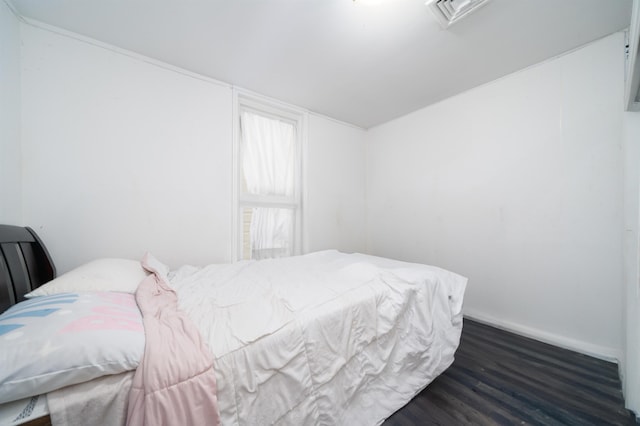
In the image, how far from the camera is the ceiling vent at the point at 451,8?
1471mm

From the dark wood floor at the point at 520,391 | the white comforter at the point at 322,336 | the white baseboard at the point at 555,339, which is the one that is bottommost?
the dark wood floor at the point at 520,391

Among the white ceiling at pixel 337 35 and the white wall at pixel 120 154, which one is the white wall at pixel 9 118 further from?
the white ceiling at pixel 337 35

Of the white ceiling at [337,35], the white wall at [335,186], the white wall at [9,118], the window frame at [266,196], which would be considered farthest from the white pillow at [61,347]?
the white wall at [335,186]

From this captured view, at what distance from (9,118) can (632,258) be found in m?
3.96

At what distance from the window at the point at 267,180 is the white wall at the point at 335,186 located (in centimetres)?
21

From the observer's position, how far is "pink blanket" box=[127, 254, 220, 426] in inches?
25.7

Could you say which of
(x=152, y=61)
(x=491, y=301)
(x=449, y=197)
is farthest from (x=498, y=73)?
(x=152, y=61)

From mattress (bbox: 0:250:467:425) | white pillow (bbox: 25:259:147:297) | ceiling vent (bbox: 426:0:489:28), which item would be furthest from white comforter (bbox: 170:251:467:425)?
ceiling vent (bbox: 426:0:489:28)

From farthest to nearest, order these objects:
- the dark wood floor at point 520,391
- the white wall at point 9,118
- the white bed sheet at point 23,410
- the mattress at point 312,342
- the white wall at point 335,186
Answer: the white wall at point 335,186
the white wall at point 9,118
the dark wood floor at point 520,391
the mattress at point 312,342
the white bed sheet at point 23,410

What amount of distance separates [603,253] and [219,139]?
11.9 feet

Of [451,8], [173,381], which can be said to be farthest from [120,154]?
[451,8]

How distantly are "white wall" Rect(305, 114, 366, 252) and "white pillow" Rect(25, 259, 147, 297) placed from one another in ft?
6.41

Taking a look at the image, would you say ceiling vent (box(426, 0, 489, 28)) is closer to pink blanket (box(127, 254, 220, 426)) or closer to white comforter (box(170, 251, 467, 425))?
white comforter (box(170, 251, 467, 425))

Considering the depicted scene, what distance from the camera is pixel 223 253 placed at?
241cm
